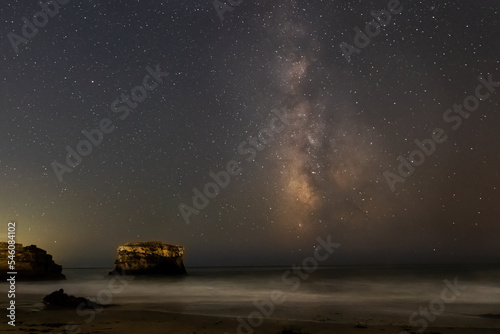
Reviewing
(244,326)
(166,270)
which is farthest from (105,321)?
(166,270)

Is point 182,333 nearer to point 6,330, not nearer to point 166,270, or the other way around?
point 6,330

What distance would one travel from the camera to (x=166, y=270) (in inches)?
2717

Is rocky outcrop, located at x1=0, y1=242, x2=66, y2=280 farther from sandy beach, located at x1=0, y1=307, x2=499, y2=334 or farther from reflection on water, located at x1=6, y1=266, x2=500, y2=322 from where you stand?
sandy beach, located at x1=0, y1=307, x2=499, y2=334

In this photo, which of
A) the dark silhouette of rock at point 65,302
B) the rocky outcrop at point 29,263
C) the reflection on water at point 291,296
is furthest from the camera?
the rocky outcrop at point 29,263

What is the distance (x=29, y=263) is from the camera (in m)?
53.7

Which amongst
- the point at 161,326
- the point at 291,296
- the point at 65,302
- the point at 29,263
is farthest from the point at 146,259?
the point at 161,326

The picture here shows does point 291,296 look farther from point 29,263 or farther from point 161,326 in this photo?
point 29,263

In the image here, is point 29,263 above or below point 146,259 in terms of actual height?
above

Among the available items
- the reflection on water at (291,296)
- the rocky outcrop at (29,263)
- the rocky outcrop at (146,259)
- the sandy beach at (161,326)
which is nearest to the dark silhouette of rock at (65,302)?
the sandy beach at (161,326)

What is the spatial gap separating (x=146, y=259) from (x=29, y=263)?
19.1 metres

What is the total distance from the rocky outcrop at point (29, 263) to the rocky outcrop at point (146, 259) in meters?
12.8

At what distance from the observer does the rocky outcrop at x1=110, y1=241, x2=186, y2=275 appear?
67.8 metres

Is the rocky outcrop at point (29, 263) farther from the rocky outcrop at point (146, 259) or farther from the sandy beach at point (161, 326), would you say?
the sandy beach at point (161, 326)

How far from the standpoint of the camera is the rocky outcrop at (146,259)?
67.8 metres
